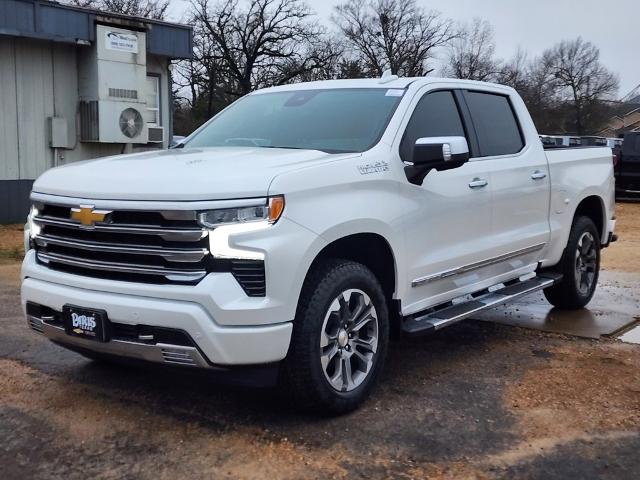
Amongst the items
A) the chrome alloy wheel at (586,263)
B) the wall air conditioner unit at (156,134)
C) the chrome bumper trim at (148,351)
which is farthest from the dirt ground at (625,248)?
the wall air conditioner unit at (156,134)

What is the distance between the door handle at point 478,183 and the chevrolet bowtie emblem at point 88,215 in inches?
101

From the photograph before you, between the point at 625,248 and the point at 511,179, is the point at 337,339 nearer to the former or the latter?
the point at 511,179

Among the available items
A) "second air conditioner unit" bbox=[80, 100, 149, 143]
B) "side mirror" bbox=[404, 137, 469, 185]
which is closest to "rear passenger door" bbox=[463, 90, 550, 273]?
"side mirror" bbox=[404, 137, 469, 185]

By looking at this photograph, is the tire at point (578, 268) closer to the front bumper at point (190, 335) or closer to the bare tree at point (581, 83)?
the front bumper at point (190, 335)

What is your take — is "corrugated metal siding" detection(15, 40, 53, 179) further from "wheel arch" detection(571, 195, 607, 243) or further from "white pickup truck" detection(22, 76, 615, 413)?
"wheel arch" detection(571, 195, 607, 243)

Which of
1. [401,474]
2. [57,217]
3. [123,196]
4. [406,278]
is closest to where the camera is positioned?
[401,474]

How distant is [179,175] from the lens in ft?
12.6

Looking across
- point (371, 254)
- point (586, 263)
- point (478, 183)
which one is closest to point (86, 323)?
point (371, 254)

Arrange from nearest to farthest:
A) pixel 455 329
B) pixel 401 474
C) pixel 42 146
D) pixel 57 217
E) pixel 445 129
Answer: pixel 401 474 < pixel 57 217 < pixel 445 129 < pixel 455 329 < pixel 42 146

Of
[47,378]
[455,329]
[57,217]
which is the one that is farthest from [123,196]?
[455,329]

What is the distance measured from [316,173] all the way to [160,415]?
1628 millimetres

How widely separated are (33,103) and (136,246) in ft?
32.9

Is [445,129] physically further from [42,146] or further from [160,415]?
[42,146]

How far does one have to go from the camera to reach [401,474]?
3.54 metres
